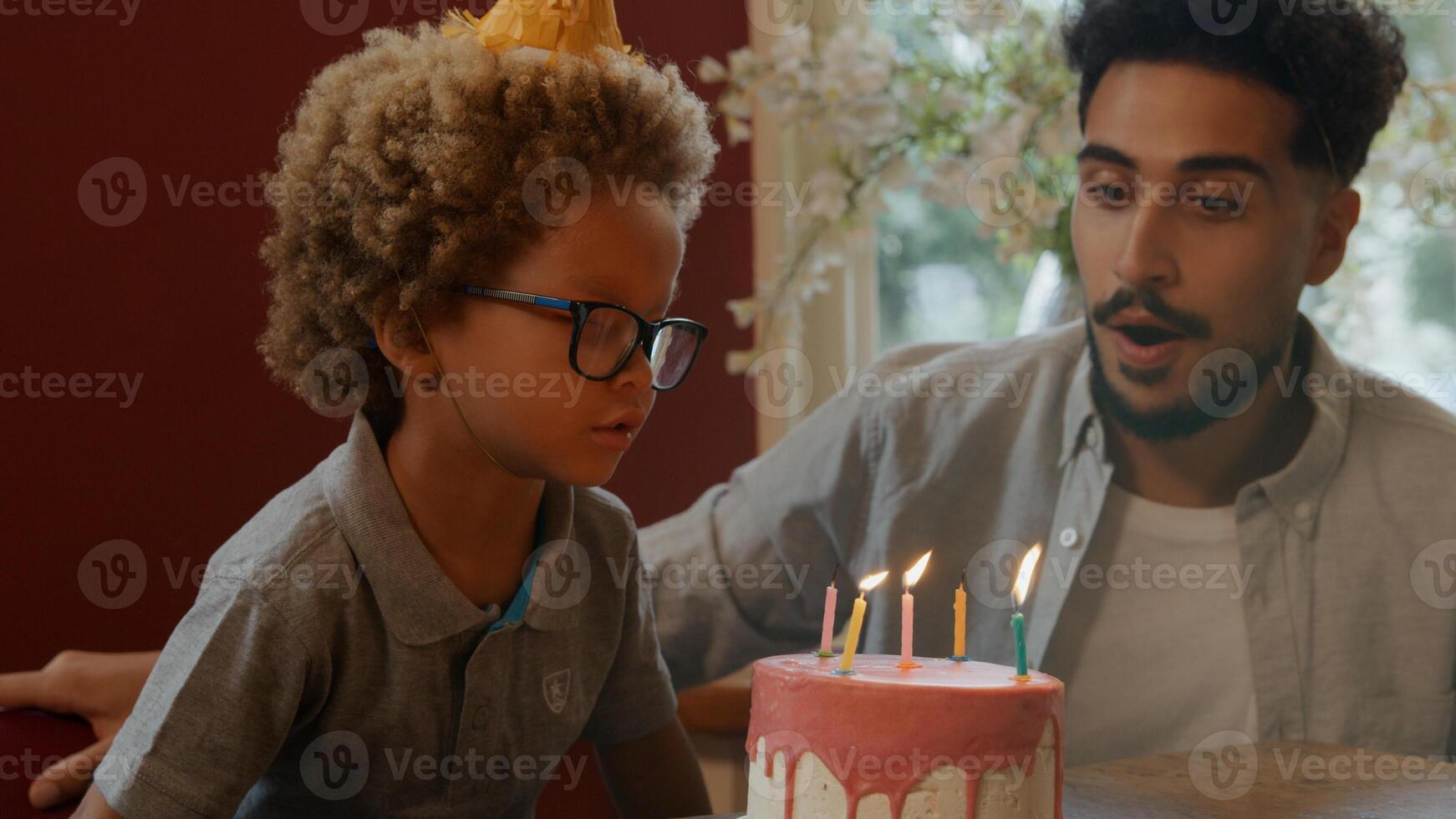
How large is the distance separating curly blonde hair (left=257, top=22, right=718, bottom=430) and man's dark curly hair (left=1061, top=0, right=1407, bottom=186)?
668mm

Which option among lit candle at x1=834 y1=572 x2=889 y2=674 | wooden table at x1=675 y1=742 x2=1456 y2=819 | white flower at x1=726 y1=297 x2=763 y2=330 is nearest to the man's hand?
wooden table at x1=675 y1=742 x2=1456 y2=819

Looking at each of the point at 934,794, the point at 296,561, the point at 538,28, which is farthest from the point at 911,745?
the point at 538,28

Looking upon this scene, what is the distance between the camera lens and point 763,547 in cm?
162

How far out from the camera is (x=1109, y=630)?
1536 mm

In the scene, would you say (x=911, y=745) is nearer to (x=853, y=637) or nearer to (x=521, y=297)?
(x=853, y=637)

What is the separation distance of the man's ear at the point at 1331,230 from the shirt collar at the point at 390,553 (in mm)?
1026

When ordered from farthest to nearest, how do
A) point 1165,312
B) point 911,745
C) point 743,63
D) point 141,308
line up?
point 743,63 → point 1165,312 → point 141,308 → point 911,745

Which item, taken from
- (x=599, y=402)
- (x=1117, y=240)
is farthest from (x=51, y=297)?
(x=1117, y=240)

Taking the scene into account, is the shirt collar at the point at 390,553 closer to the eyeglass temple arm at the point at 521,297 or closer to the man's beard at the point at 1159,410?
the eyeglass temple arm at the point at 521,297

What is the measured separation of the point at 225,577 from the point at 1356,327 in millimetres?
1540

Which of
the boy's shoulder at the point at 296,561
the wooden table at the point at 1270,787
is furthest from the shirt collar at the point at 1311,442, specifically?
the boy's shoulder at the point at 296,561

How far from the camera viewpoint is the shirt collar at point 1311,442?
1.49m

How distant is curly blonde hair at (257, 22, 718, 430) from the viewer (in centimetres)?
102

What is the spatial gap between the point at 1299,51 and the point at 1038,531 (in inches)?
24.4
